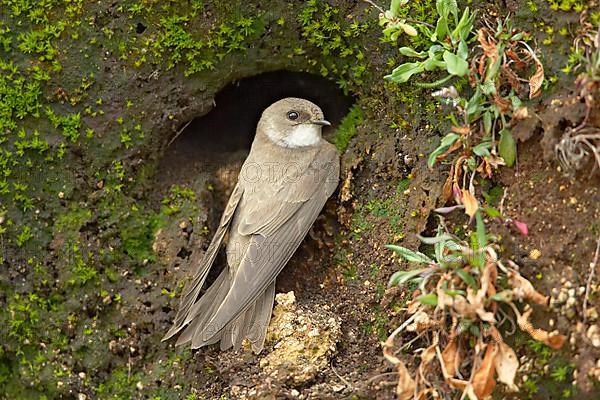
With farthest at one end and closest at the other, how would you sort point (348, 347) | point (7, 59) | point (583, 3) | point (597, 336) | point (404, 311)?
point (7, 59)
point (348, 347)
point (404, 311)
point (583, 3)
point (597, 336)

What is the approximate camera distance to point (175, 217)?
4.45m

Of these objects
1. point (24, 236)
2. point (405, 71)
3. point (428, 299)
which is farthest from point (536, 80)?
point (24, 236)

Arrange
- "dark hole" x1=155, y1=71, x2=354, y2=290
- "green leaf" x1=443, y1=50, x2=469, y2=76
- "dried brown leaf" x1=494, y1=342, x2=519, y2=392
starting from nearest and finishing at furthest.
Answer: "dried brown leaf" x1=494, y1=342, x2=519, y2=392, "green leaf" x1=443, y1=50, x2=469, y2=76, "dark hole" x1=155, y1=71, x2=354, y2=290

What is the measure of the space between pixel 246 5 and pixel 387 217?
1336 millimetres

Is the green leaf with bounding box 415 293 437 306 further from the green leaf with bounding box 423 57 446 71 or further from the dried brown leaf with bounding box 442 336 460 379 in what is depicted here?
the green leaf with bounding box 423 57 446 71

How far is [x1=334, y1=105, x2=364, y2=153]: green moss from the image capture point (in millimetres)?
4492

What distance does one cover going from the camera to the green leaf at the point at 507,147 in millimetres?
3357

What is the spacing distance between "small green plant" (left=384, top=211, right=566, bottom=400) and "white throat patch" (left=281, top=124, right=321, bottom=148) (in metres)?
1.48

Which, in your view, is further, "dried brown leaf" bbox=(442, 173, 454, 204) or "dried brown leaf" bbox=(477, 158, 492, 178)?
"dried brown leaf" bbox=(442, 173, 454, 204)

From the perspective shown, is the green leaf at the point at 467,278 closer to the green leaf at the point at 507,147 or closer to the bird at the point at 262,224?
the green leaf at the point at 507,147

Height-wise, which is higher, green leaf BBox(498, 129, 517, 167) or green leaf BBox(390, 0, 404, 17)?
green leaf BBox(390, 0, 404, 17)

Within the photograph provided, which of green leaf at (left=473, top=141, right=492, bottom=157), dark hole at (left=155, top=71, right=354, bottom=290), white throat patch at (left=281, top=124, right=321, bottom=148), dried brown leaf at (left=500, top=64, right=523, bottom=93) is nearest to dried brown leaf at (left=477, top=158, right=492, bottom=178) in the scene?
green leaf at (left=473, top=141, right=492, bottom=157)

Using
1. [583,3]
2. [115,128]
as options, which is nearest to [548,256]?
[583,3]

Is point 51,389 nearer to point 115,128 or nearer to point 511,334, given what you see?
point 115,128
